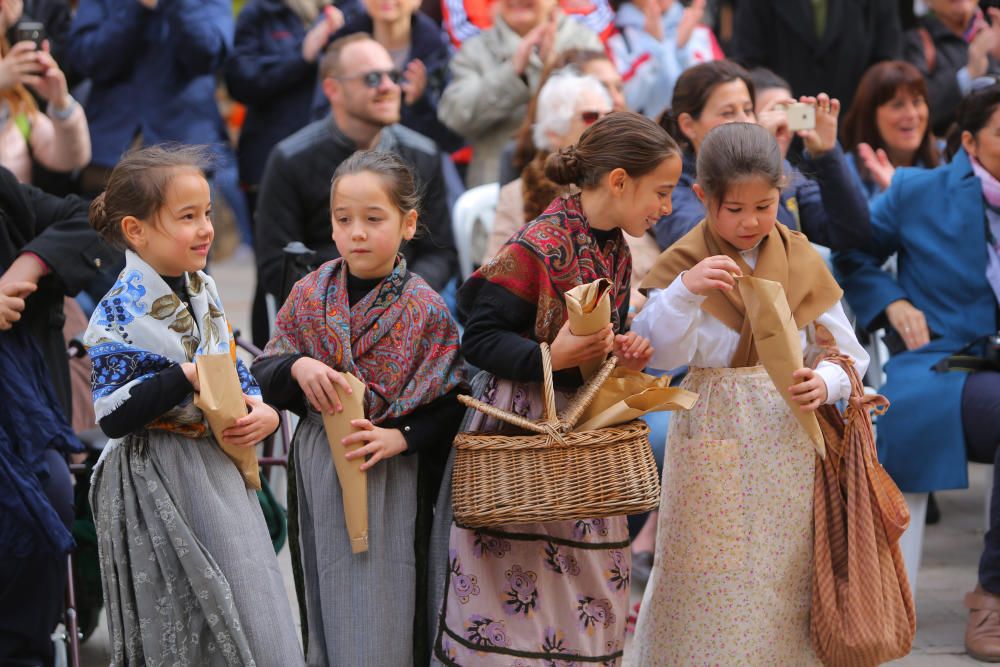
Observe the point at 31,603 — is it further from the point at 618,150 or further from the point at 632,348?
the point at 618,150

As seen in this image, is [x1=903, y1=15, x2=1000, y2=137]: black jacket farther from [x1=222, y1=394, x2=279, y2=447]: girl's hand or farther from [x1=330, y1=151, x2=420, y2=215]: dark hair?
[x1=222, y1=394, x2=279, y2=447]: girl's hand

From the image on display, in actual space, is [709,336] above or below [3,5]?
below

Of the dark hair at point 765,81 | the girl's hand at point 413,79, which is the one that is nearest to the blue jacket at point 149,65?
the girl's hand at point 413,79

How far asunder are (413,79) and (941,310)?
2.76 m

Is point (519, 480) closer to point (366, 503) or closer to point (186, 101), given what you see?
point (366, 503)

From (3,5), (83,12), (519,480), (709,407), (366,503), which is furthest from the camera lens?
(83,12)

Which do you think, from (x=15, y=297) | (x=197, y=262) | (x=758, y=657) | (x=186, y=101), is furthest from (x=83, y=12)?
(x=758, y=657)

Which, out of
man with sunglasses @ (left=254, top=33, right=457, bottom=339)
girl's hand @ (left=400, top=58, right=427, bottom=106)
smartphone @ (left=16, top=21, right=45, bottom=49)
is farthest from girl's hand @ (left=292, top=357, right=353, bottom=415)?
girl's hand @ (left=400, top=58, right=427, bottom=106)

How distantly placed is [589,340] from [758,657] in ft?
3.21

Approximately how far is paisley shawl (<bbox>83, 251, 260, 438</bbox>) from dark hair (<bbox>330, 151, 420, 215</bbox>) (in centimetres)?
45

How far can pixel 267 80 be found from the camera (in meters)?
6.51

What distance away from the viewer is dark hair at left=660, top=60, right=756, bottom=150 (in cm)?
447

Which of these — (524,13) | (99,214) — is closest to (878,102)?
(524,13)

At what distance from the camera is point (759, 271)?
3.46 m
